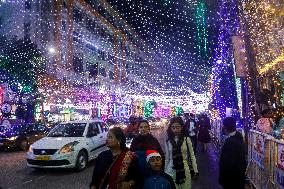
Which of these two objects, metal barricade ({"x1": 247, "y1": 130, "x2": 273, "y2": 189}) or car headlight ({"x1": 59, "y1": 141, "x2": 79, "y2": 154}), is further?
car headlight ({"x1": 59, "y1": 141, "x2": 79, "y2": 154})

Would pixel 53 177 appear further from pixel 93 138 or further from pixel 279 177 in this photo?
pixel 279 177

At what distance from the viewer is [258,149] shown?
8.52 metres

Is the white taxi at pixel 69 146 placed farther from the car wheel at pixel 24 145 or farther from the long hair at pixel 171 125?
the car wheel at pixel 24 145

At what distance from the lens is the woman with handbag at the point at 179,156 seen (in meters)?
6.04

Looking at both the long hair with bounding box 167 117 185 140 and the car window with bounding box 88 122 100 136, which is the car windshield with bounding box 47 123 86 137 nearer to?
the car window with bounding box 88 122 100 136

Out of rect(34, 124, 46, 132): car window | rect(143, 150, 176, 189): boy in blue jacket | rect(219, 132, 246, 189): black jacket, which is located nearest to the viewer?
rect(143, 150, 176, 189): boy in blue jacket

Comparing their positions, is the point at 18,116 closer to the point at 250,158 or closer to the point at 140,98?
the point at 250,158

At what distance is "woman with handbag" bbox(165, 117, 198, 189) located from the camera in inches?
238

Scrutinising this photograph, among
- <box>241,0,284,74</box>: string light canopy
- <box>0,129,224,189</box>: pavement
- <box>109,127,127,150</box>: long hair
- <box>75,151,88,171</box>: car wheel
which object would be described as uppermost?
<box>241,0,284,74</box>: string light canopy

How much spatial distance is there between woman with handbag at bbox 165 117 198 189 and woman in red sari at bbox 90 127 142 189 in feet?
6.11

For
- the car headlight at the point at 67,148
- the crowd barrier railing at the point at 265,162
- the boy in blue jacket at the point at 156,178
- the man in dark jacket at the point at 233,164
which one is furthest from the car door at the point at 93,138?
the boy in blue jacket at the point at 156,178

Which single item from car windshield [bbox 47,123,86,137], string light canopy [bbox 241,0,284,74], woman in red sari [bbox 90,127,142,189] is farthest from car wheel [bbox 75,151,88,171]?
woman in red sari [bbox 90,127,142,189]

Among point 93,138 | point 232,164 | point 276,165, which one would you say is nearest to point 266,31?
point 93,138

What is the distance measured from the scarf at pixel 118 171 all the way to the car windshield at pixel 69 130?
9481 mm
